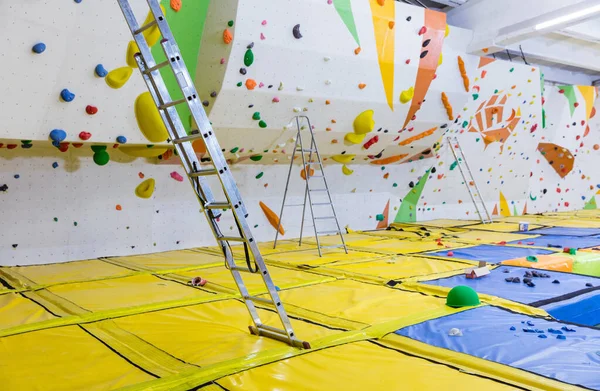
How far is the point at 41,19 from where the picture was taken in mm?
3359

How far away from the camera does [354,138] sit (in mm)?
5758

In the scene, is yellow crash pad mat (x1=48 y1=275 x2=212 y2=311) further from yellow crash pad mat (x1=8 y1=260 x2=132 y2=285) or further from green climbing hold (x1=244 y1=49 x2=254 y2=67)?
green climbing hold (x1=244 y1=49 x2=254 y2=67)

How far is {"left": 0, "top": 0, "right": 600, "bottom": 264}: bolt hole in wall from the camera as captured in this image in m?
3.68

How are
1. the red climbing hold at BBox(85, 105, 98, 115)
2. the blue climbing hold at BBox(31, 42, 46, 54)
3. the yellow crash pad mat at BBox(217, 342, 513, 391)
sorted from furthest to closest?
1. the red climbing hold at BBox(85, 105, 98, 115)
2. the blue climbing hold at BBox(31, 42, 46, 54)
3. the yellow crash pad mat at BBox(217, 342, 513, 391)

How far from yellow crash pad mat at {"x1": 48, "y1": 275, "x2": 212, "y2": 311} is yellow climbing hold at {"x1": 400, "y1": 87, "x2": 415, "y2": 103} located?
3.35 m

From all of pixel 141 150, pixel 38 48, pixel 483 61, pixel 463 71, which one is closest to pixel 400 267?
pixel 141 150

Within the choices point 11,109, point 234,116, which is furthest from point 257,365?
point 234,116

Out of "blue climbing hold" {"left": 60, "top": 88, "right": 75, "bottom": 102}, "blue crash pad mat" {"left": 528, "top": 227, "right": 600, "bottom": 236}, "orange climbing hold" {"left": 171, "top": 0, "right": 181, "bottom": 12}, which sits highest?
"orange climbing hold" {"left": 171, "top": 0, "right": 181, "bottom": 12}

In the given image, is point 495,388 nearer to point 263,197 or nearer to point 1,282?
point 1,282

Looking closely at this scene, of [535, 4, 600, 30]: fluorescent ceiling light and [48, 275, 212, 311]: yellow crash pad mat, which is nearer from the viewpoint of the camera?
[48, 275, 212, 311]: yellow crash pad mat

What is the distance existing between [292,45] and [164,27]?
269 centimetres

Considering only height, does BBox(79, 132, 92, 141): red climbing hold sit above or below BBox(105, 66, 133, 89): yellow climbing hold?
below

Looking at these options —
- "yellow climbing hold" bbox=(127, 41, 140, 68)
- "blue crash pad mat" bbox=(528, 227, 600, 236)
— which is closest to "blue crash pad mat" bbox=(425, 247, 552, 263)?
"blue crash pad mat" bbox=(528, 227, 600, 236)

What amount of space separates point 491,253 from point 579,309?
5.50 feet
